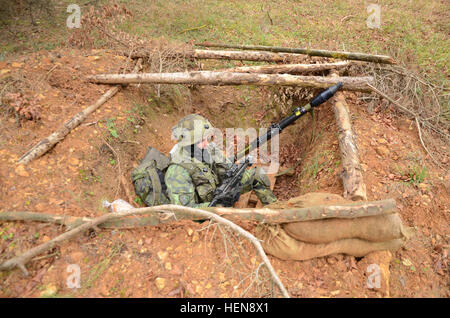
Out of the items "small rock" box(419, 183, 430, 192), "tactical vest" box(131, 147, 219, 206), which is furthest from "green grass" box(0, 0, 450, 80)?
"tactical vest" box(131, 147, 219, 206)

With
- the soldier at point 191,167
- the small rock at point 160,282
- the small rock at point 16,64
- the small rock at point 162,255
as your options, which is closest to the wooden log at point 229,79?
the soldier at point 191,167

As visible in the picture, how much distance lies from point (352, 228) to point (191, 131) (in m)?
2.86

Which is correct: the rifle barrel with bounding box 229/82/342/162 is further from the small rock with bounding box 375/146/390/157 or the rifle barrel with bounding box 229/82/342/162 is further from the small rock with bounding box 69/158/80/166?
the small rock with bounding box 69/158/80/166

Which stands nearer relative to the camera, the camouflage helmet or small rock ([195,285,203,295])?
small rock ([195,285,203,295])

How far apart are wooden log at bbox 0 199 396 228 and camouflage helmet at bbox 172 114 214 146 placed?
159 cm

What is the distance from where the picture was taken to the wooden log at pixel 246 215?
3.04 metres

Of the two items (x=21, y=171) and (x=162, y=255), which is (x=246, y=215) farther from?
(x=21, y=171)

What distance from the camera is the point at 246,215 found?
10.6 feet

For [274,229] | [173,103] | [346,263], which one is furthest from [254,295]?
[173,103]

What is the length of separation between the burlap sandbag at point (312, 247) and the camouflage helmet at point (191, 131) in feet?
6.77

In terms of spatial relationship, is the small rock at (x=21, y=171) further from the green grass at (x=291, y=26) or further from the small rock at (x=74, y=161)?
the green grass at (x=291, y=26)

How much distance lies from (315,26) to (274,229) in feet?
27.2

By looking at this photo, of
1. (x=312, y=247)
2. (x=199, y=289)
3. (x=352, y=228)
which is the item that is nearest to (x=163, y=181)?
(x=199, y=289)

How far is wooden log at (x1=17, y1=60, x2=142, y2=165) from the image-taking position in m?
3.96
